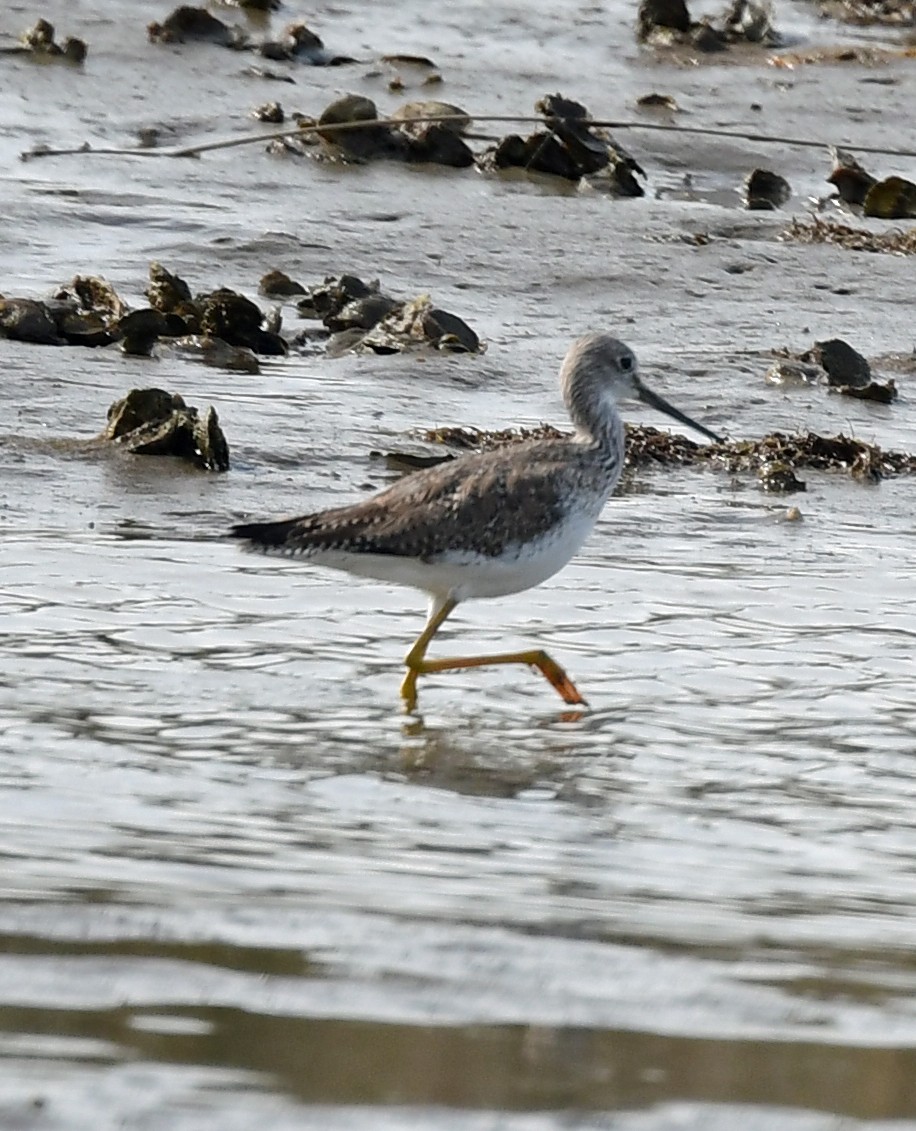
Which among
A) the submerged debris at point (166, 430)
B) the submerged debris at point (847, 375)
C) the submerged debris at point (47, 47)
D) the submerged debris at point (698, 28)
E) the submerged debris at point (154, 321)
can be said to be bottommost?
the submerged debris at point (166, 430)

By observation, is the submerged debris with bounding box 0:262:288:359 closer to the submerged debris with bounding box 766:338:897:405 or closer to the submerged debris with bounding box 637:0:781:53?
the submerged debris with bounding box 766:338:897:405

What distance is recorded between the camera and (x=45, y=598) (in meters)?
7.93

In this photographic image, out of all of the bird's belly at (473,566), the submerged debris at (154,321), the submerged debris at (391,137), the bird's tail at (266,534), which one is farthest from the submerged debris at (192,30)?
the bird's tail at (266,534)

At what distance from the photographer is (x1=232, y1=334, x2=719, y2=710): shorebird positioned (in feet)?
25.1

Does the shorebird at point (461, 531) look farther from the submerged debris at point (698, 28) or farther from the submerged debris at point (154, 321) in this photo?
the submerged debris at point (698, 28)

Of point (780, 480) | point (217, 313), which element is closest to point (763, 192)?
point (217, 313)

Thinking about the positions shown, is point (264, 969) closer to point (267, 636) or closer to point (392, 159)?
point (267, 636)

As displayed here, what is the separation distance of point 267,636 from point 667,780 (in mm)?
1791

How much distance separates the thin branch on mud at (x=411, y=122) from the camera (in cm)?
1434

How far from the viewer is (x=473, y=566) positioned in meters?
7.76

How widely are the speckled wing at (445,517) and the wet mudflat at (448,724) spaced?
Result: 0.38 m

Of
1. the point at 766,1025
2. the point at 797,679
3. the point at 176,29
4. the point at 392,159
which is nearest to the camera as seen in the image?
the point at 766,1025

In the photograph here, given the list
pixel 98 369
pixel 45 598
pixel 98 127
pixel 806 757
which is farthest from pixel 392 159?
pixel 806 757

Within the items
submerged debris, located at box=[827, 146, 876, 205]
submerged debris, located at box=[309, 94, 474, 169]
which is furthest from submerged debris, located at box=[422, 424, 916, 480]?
submerged debris, located at box=[309, 94, 474, 169]
